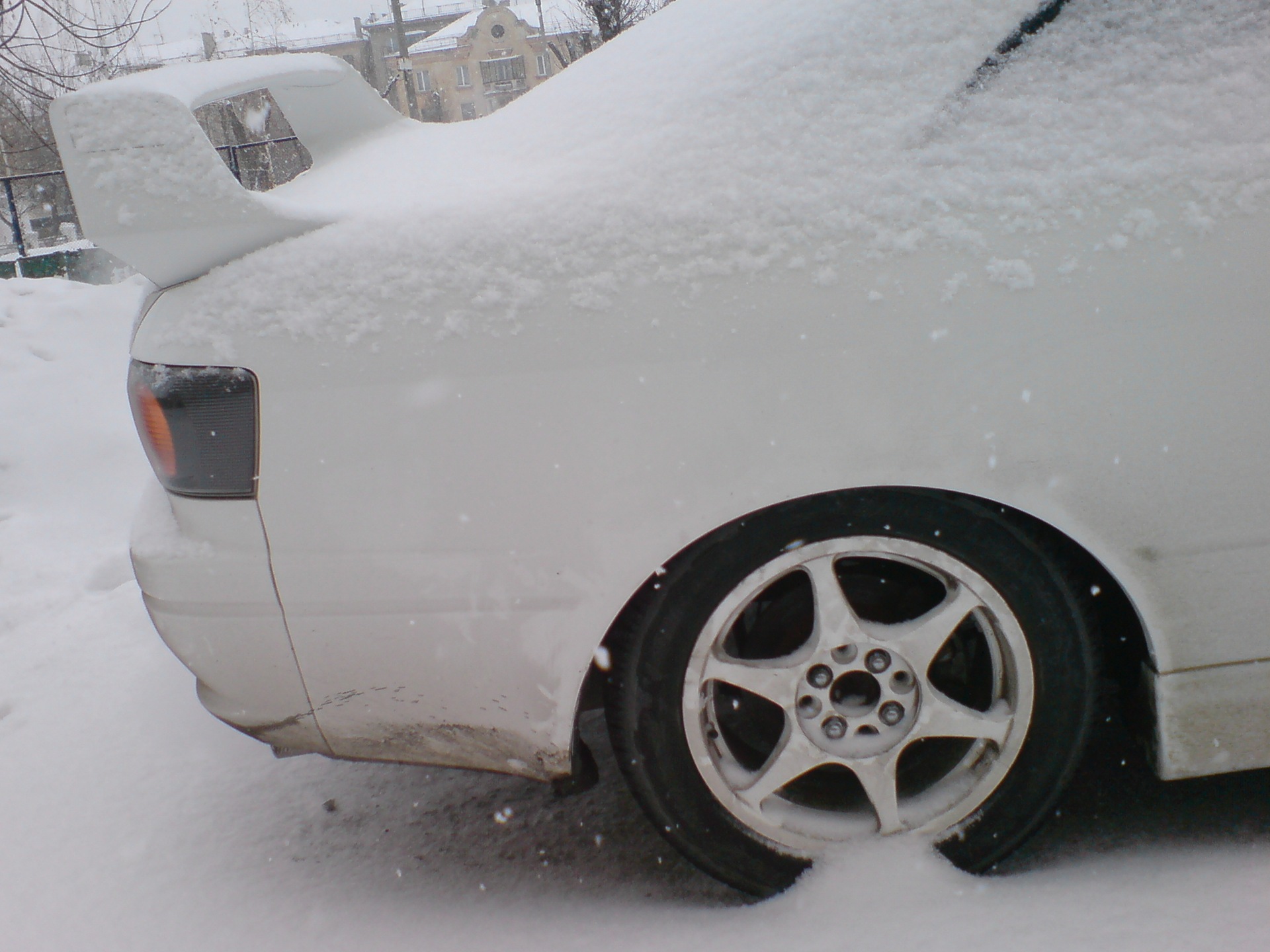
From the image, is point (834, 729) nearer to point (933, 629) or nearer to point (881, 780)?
point (881, 780)

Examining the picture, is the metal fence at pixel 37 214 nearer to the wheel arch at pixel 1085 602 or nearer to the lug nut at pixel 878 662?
the wheel arch at pixel 1085 602

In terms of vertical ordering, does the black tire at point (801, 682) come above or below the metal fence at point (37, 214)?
below

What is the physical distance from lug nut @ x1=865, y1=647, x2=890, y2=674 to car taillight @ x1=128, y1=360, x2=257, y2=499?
1059 millimetres

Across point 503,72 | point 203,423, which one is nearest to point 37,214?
point 503,72

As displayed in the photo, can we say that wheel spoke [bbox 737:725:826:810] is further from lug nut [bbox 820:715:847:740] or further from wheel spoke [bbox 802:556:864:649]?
wheel spoke [bbox 802:556:864:649]

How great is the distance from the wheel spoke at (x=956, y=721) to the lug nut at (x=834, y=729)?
120mm

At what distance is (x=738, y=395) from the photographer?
1.30 m

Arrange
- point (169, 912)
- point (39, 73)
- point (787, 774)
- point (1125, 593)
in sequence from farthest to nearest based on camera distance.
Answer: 1. point (39, 73)
2. point (169, 912)
3. point (787, 774)
4. point (1125, 593)

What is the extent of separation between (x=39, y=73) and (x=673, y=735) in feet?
26.3

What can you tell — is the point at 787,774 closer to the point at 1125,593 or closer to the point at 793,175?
the point at 1125,593

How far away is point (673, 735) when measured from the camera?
1.48 m

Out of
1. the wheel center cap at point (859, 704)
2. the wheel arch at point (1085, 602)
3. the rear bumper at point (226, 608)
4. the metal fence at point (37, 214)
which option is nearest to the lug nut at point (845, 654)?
the wheel center cap at point (859, 704)

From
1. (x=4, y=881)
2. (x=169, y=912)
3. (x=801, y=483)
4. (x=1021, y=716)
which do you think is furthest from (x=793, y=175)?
(x=4, y=881)

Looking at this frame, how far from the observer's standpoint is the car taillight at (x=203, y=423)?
1.33 metres
